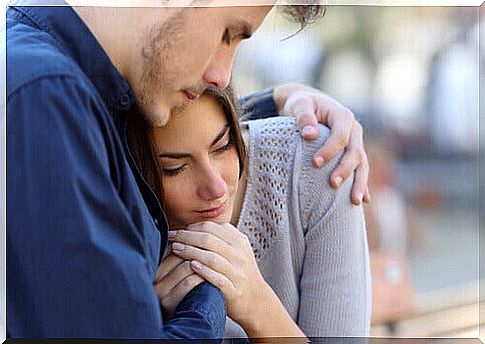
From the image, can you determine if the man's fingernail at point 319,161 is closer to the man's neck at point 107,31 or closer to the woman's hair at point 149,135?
the woman's hair at point 149,135

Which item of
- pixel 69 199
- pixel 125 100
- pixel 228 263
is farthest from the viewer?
pixel 228 263

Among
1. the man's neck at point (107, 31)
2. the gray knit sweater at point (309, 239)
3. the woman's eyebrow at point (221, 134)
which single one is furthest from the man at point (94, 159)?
the gray knit sweater at point (309, 239)

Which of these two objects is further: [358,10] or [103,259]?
[358,10]

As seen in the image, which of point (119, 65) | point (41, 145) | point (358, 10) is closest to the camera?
point (41, 145)

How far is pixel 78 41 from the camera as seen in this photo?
806 mm

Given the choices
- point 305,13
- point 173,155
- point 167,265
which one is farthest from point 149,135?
point 305,13

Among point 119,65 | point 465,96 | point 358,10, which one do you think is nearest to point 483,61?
point 465,96

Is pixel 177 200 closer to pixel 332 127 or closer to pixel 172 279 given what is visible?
pixel 172 279

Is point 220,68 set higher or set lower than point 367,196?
higher

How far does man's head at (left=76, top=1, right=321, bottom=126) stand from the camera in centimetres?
83

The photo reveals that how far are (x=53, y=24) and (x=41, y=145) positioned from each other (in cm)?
14

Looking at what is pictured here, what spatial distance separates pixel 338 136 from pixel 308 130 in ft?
0.14

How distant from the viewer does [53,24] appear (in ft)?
2.64

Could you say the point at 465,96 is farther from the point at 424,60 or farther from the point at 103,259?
the point at 103,259
